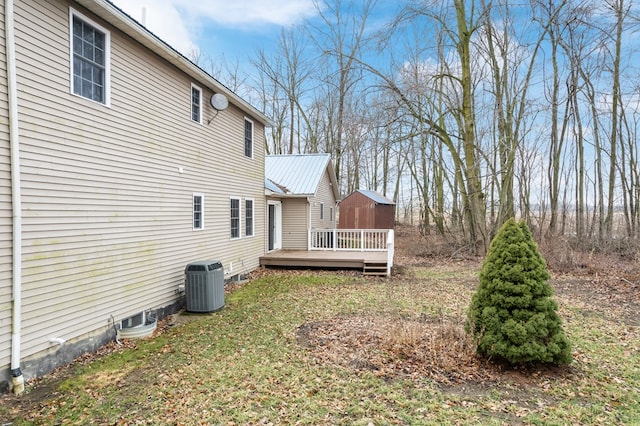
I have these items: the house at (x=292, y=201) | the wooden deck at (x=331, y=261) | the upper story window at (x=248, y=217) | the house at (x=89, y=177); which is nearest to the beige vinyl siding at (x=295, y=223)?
the house at (x=292, y=201)

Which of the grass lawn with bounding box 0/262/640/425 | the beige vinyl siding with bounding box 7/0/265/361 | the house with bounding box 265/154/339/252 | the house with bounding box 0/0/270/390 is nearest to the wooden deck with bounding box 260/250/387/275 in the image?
the house with bounding box 265/154/339/252

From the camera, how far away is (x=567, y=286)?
9.98m

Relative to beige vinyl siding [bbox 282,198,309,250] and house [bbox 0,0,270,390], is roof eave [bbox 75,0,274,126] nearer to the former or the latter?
house [bbox 0,0,270,390]

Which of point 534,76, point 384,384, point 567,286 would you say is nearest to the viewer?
point 384,384

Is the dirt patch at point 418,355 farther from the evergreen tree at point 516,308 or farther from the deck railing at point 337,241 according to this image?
the deck railing at point 337,241

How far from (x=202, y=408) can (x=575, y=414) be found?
3.87 metres

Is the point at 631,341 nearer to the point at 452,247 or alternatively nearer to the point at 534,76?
the point at 452,247

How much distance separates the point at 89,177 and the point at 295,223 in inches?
377

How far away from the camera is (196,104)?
8.71 meters

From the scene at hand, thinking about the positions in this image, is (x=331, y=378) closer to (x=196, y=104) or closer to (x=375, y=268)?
(x=196, y=104)

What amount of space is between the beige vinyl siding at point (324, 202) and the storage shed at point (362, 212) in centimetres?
161

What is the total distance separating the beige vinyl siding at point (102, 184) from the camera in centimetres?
452

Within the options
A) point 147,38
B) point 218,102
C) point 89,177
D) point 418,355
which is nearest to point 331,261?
point 218,102

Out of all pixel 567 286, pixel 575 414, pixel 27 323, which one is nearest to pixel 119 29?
pixel 27 323
